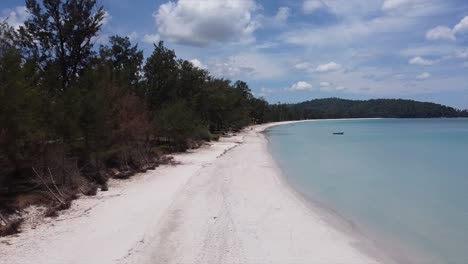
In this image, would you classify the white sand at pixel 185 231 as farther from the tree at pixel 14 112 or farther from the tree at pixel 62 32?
the tree at pixel 62 32

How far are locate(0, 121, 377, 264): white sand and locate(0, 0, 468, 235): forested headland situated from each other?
1.91 metres

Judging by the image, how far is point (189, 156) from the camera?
3375 cm

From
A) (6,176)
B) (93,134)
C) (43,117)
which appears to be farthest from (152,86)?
(6,176)

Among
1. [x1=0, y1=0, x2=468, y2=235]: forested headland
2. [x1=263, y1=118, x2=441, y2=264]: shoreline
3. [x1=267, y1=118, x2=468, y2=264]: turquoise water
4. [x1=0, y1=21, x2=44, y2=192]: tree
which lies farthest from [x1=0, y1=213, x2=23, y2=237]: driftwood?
[x1=267, y1=118, x2=468, y2=264]: turquoise water

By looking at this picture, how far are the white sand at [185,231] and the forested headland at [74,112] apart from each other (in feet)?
6.25

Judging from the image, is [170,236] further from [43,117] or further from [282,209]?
[43,117]

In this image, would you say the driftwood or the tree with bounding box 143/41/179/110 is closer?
the driftwood

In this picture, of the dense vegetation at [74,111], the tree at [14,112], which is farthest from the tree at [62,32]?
the tree at [14,112]

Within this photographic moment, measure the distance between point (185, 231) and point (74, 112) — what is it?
9617 mm

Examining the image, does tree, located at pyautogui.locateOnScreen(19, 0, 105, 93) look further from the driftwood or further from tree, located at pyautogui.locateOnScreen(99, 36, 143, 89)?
the driftwood

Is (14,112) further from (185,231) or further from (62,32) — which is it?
(62,32)

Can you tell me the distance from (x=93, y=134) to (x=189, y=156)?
551 inches

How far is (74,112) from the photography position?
61.4ft

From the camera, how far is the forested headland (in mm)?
14180
